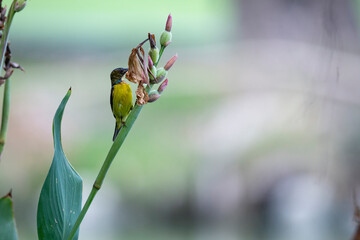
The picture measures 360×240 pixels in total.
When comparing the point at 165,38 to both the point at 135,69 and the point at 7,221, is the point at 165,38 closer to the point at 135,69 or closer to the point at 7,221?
the point at 135,69

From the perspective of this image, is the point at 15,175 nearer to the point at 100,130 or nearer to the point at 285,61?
the point at 100,130

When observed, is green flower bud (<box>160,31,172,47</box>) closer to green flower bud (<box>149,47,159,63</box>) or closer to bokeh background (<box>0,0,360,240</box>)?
green flower bud (<box>149,47,159,63</box>)

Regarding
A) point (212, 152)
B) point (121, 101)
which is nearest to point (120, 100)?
point (121, 101)

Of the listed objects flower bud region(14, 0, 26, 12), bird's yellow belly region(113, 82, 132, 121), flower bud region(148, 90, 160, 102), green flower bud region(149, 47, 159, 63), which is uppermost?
flower bud region(14, 0, 26, 12)

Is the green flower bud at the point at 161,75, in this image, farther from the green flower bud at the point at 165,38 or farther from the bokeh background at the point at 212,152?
the bokeh background at the point at 212,152

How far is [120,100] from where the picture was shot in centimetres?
43

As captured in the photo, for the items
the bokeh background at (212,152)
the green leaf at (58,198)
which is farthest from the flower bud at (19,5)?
the bokeh background at (212,152)

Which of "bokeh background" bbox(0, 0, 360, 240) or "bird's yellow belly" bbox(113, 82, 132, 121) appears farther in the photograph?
"bokeh background" bbox(0, 0, 360, 240)

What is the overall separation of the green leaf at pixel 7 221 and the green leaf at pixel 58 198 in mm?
17

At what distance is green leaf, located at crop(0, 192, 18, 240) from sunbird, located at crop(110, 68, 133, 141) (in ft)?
0.25

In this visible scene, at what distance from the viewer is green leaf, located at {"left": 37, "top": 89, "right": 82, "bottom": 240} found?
1.33 feet

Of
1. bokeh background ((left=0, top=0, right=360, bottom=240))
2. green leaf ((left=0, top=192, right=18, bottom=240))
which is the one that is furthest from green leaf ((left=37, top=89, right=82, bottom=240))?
bokeh background ((left=0, top=0, right=360, bottom=240))

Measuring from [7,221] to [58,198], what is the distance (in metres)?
0.03

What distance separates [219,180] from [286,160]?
33cm
